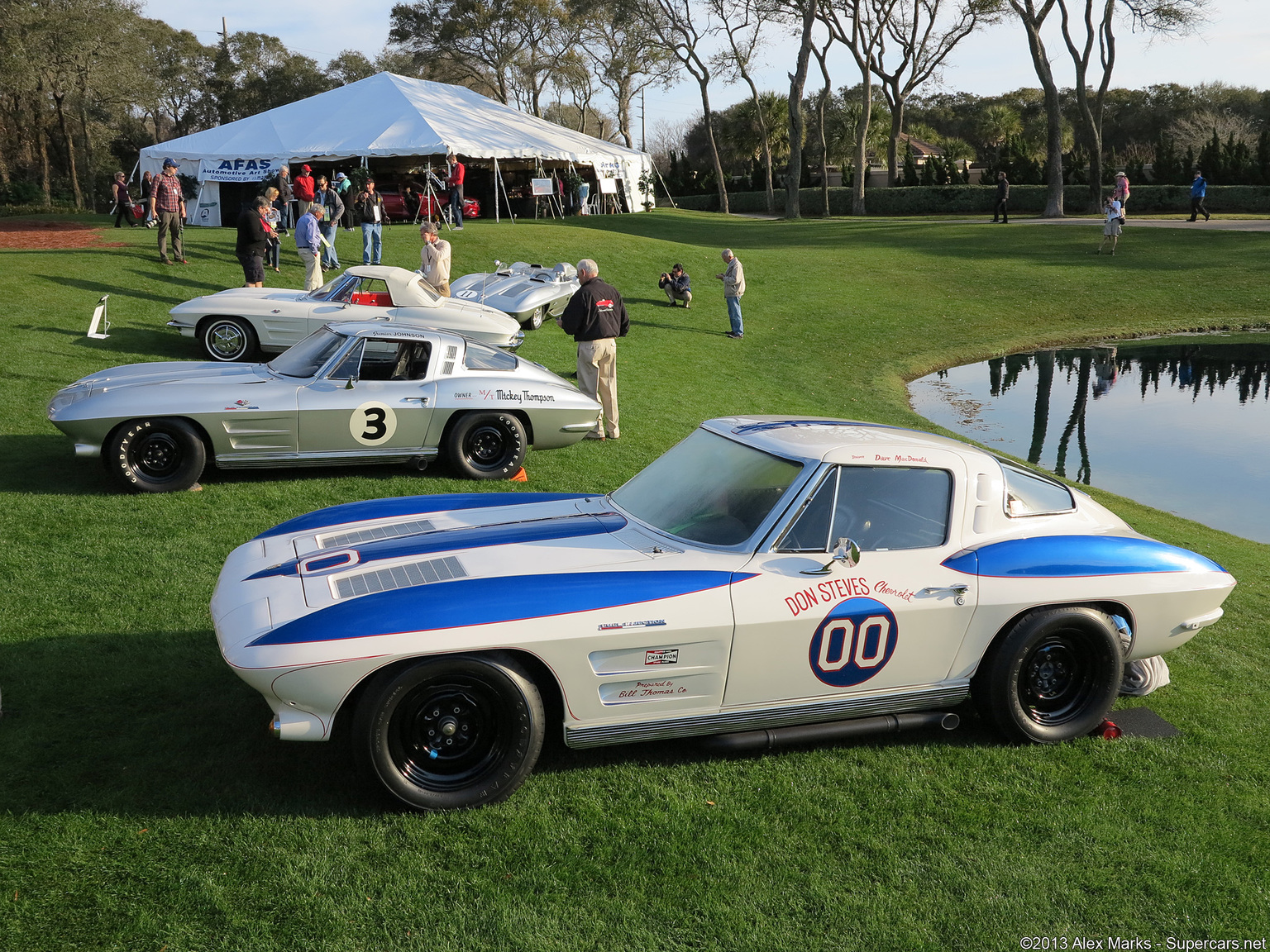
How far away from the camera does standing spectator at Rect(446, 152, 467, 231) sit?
84.1 ft

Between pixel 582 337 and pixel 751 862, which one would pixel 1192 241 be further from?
pixel 751 862

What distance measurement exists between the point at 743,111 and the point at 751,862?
226 ft

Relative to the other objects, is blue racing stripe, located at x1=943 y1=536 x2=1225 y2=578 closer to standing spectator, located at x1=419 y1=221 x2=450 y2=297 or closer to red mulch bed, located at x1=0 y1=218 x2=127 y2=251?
standing spectator, located at x1=419 y1=221 x2=450 y2=297

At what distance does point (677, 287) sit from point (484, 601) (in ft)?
66.0

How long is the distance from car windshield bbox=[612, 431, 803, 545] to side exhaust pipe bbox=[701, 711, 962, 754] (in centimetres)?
90

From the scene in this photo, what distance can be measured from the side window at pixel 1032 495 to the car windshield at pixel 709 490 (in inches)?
48.7

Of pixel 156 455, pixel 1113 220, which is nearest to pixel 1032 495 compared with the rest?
pixel 156 455

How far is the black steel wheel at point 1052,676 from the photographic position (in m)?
4.83

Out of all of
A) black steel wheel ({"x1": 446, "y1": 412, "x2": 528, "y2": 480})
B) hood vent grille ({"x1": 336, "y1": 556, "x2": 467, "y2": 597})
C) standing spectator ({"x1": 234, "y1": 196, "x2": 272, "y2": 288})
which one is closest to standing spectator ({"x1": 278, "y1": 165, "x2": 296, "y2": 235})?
standing spectator ({"x1": 234, "y1": 196, "x2": 272, "y2": 288})

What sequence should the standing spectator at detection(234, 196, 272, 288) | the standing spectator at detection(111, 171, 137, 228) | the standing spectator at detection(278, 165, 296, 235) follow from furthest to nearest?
the standing spectator at detection(111, 171, 137, 228) < the standing spectator at detection(278, 165, 296, 235) < the standing spectator at detection(234, 196, 272, 288)

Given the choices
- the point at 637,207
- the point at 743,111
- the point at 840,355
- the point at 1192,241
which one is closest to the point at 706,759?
the point at 840,355

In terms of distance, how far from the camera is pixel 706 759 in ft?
15.3

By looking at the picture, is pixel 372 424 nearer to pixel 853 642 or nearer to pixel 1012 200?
pixel 853 642

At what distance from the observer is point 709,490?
5086 millimetres
